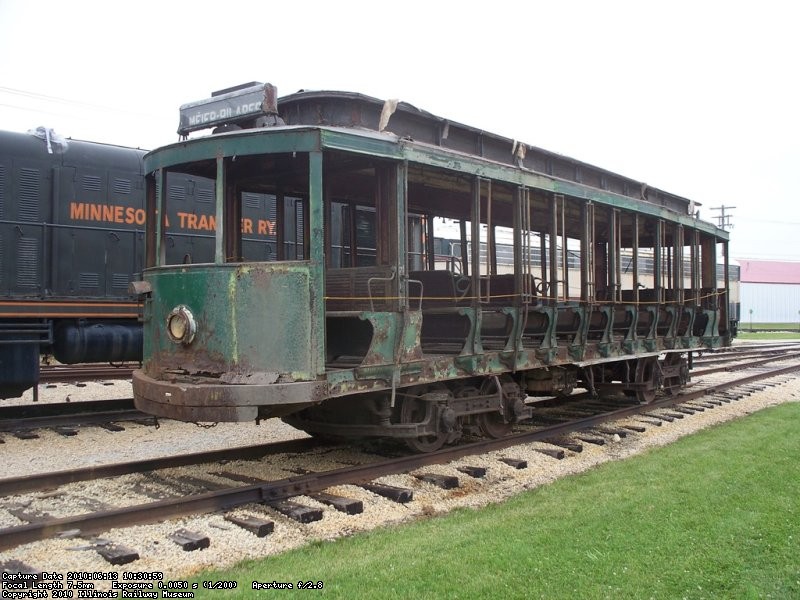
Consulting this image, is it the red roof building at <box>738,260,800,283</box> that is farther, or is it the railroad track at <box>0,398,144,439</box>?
the red roof building at <box>738,260,800,283</box>

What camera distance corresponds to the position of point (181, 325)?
585cm

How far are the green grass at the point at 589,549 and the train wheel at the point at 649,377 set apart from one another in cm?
481

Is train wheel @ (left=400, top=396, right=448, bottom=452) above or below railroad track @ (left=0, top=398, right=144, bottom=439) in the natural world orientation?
above

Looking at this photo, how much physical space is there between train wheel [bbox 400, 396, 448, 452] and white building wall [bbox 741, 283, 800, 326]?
235 feet

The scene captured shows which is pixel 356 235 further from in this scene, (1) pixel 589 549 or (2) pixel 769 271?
(2) pixel 769 271

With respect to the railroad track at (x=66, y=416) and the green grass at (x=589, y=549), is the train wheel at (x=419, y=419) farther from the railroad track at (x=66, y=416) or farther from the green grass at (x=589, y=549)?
the railroad track at (x=66, y=416)

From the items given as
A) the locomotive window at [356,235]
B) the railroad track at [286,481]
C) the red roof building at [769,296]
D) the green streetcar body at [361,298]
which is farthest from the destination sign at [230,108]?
the red roof building at [769,296]

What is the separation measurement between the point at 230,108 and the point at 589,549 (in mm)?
4673

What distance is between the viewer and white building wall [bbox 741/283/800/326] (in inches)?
2805

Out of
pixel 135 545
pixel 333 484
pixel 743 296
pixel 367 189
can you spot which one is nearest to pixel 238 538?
pixel 135 545

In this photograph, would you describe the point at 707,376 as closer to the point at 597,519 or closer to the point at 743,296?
the point at 597,519

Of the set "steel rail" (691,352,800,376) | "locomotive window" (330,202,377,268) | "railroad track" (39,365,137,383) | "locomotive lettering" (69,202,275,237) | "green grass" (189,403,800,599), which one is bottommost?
"steel rail" (691,352,800,376)

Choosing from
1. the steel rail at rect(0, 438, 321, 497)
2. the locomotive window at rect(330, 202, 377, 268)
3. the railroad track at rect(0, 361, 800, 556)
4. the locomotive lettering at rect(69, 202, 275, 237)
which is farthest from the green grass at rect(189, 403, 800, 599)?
the locomotive lettering at rect(69, 202, 275, 237)

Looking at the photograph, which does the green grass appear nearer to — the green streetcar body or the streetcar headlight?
the green streetcar body
